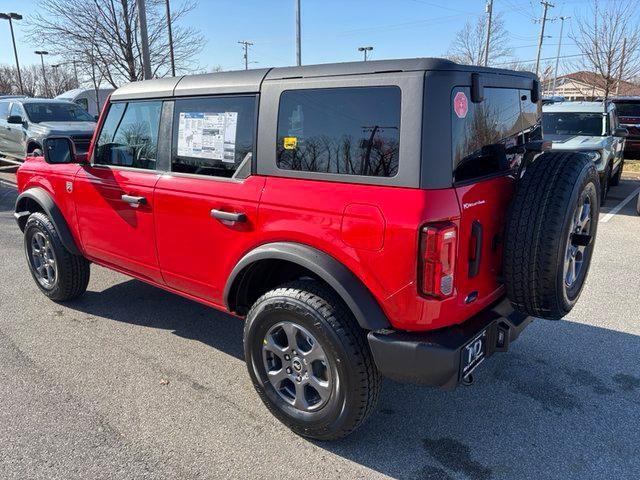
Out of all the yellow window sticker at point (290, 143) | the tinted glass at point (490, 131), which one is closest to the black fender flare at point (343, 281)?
the yellow window sticker at point (290, 143)

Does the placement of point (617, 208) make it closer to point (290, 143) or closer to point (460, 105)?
point (460, 105)

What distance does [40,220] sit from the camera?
4430 mm

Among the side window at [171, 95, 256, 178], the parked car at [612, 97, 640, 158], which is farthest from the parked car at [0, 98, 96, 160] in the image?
the parked car at [612, 97, 640, 158]

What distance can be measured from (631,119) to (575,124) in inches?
260

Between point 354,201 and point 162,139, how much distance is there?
1.66m

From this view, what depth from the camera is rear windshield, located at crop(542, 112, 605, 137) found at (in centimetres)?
948

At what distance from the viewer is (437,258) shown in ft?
7.24

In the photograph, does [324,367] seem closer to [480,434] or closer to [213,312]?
[480,434]

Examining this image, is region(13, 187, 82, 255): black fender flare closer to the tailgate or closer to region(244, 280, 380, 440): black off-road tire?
region(244, 280, 380, 440): black off-road tire

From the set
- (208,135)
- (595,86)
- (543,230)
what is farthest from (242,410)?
(595,86)

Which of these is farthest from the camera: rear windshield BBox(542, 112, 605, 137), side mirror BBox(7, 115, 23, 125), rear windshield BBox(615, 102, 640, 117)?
rear windshield BBox(615, 102, 640, 117)

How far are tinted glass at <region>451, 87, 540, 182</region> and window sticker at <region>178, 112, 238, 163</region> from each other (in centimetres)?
131

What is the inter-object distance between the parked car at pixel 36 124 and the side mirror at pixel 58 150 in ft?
23.4

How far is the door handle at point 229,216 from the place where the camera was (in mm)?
2826
